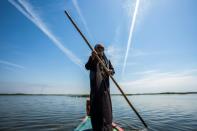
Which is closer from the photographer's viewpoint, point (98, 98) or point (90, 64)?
point (98, 98)

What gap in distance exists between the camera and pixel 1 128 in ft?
42.9

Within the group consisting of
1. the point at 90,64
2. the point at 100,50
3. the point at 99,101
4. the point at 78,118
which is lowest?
the point at 78,118

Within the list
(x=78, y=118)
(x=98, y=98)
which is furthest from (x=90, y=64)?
(x=78, y=118)

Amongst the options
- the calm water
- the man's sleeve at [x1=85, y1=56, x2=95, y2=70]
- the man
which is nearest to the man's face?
the man

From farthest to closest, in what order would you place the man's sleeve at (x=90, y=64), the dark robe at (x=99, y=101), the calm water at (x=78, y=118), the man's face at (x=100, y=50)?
the calm water at (x=78, y=118), the man's face at (x=100, y=50), the man's sleeve at (x=90, y=64), the dark robe at (x=99, y=101)

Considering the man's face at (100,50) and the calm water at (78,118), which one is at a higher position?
the man's face at (100,50)

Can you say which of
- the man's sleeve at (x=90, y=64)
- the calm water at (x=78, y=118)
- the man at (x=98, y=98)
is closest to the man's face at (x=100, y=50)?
the man at (x=98, y=98)

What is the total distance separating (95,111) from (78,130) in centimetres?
314

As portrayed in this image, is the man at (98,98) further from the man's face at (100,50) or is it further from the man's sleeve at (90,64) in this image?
the man's face at (100,50)

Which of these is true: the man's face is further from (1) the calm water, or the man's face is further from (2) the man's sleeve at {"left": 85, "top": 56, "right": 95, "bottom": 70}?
(1) the calm water

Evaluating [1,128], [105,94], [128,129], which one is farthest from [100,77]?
[1,128]

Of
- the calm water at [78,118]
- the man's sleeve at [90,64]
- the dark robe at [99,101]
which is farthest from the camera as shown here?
the calm water at [78,118]

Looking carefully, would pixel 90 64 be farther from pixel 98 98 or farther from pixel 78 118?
pixel 78 118

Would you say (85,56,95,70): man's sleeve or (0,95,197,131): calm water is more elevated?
(85,56,95,70): man's sleeve
